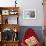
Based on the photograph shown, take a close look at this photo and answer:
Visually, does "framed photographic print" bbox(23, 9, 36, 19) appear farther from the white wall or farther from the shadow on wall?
the shadow on wall

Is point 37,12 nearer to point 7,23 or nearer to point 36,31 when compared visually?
point 36,31

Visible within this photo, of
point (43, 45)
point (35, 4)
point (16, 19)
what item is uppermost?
point (35, 4)

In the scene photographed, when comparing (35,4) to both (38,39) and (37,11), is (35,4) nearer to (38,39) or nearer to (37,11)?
(37,11)

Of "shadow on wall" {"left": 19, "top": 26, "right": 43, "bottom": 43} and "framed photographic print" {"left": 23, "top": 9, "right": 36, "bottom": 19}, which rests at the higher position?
"framed photographic print" {"left": 23, "top": 9, "right": 36, "bottom": 19}

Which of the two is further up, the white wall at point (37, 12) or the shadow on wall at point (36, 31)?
the white wall at point (37, 12)

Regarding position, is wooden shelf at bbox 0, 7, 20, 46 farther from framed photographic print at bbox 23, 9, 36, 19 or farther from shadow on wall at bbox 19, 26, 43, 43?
framed photographic print at bbox 23, 9, 36, 19

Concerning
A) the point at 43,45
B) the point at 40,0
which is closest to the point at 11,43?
the point at 43,45

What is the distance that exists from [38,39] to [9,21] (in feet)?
3.82

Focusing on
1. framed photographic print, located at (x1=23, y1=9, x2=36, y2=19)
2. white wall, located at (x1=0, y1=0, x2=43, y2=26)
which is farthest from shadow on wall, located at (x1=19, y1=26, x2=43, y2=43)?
framed photographic print, located at (x1=23, y1=9, x2=36, y2=19)

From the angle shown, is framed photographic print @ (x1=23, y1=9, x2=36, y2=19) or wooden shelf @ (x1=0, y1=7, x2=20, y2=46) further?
framed photographic print @ (x1=23, y1=9, x2=36, y2=19)

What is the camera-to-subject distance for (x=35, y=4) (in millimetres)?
5262

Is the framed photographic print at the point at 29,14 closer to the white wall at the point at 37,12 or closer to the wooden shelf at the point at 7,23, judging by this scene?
the white wall at the point at 37,12

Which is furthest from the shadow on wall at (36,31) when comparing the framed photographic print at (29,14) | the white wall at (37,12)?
the framed photographic print at (29,14)

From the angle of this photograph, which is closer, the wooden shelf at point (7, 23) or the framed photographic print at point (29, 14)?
the wooden shelf at point (7, 23)
